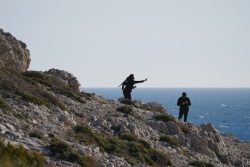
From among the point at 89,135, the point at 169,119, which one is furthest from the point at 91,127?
the point at 169,119

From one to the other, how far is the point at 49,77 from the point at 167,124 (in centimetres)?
859

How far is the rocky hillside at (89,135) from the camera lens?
12.9 metres

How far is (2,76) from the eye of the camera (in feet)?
70.1

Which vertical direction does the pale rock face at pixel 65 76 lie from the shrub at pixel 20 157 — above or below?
above

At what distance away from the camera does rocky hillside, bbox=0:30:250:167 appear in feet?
42.3

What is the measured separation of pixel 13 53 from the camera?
3297 centimetres

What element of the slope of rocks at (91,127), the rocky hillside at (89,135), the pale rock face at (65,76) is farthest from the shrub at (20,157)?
the pale rock face at (65,76)

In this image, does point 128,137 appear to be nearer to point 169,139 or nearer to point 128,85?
point 169,139

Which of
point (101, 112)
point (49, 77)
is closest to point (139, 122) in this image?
point (101, 112)

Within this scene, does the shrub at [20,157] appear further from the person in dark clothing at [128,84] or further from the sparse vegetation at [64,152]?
the person in dark clothing at [128,84]

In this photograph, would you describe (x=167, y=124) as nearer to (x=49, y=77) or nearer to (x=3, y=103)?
(x=49, y=77)

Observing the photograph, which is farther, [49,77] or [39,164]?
[49,77]

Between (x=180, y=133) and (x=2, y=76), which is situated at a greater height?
(x=2, y=76)

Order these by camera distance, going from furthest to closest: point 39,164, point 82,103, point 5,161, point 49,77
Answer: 1. point 49,77
2. point 82,103
3. point 39,164
4. point 5,161
